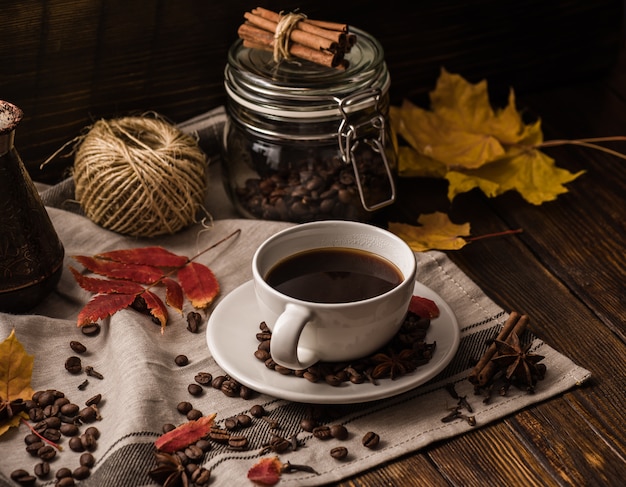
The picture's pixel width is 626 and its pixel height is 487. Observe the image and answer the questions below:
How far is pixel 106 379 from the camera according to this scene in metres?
1.13

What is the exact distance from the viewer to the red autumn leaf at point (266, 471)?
947mm

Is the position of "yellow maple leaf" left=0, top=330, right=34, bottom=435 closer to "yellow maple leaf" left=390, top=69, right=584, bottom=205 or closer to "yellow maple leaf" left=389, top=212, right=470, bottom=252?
"yellow maple leaf" left=389, top=212, right=470, bottom=252

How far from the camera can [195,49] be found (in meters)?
1.53

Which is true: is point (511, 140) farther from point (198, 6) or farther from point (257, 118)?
point (198, 6)

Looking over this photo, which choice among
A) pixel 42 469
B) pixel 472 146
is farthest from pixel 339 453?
pixel 472 146

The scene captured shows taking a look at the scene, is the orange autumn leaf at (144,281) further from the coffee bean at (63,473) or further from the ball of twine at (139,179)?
the coffee bean at (63,473)

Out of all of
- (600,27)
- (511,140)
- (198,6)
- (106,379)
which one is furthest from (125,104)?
(600,27)

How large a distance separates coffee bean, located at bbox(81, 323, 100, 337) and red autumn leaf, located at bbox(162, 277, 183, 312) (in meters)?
0.11

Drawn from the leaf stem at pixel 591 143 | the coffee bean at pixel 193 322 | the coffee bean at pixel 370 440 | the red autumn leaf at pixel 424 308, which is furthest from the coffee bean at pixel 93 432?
the leaf stem at pixel 591 143

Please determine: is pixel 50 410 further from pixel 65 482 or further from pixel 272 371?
pixel 272 371

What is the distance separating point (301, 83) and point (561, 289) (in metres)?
0.51

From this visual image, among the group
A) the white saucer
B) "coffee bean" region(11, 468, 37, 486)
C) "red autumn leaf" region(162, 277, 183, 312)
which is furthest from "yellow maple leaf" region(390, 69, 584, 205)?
"coffee bean" region(11, 468, 37, 486)

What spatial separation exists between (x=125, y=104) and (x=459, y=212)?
0.63 meters

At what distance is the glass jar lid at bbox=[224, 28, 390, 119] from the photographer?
1291 mm
